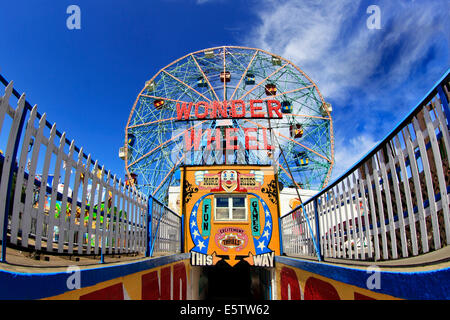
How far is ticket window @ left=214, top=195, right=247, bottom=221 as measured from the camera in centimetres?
984

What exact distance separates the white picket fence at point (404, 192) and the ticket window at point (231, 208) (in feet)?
19.1

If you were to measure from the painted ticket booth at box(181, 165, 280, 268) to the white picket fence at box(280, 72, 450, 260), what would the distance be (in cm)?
560

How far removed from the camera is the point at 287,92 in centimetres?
3027

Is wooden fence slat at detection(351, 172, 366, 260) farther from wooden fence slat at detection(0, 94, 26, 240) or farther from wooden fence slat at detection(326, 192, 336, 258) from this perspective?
wooden fence slat at detection(0, 94, 26, 240)

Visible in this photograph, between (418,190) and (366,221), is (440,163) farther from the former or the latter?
(366,221)

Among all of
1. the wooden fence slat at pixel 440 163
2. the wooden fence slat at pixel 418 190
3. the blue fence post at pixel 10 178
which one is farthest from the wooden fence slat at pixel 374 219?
the blue fence post at pixel 10 178

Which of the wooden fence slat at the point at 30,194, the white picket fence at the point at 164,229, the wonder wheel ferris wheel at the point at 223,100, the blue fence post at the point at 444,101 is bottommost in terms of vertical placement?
the white picket fence at the point at 164,229

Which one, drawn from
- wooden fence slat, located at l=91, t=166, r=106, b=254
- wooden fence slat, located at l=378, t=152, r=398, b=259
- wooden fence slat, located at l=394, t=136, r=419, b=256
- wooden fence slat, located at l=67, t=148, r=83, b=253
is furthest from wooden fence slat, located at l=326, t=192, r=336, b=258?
wooden fence slat, located at l=67, t=148, r=83, b=253

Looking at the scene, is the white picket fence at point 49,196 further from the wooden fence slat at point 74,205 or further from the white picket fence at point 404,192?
the white picket fence at point 404,192

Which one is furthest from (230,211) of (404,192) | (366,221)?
(404,192)

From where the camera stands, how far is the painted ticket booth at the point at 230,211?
948 cm

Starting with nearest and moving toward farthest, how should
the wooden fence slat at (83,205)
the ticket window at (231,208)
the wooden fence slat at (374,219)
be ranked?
the wooden fence slat at (374,219)
the wooden fence slat at (83,205)
the ticket window at (231,208)

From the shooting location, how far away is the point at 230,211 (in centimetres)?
987

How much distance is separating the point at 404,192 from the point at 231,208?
7739 millimetres
